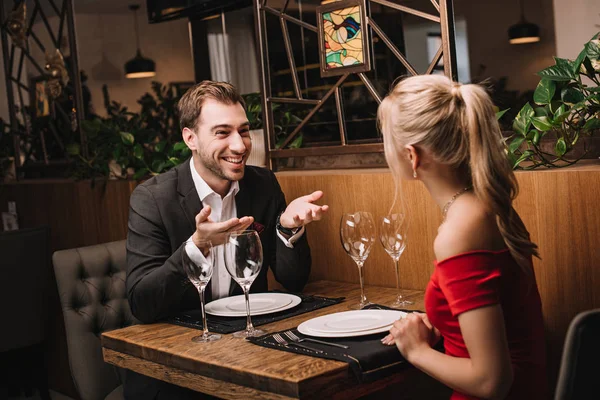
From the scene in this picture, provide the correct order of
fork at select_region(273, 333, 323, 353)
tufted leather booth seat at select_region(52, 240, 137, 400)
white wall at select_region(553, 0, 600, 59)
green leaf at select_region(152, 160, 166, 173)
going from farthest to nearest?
1. green leaf at select_region(152, 160, 166, 173)
2. white wall at select_region(553, 0, 600, 59)
3. tufted leather booth seat at select_region(52, 240, 137, 400)
4. fork at select_region(273, 333, 323, 353)

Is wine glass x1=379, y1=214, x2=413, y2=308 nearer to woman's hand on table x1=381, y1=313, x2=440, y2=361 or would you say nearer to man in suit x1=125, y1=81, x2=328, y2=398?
man in suit x1=125, y1=81, x2=328, y2=398

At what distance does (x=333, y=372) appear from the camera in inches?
61.3

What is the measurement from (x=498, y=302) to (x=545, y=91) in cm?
84

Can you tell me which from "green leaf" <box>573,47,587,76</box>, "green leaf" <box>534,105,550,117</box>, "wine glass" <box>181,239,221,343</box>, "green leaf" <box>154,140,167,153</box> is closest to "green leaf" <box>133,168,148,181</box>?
"green leaf" <box>154,140,167,153</box>

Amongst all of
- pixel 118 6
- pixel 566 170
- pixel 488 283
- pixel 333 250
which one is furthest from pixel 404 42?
pixel 118 6

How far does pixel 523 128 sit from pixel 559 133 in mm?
97

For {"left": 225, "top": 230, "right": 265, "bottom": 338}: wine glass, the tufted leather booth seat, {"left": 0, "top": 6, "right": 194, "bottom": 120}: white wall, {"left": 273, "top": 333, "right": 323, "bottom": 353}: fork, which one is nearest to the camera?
{"left": 273, "top": 333, "right": 323, "bottom": 353}: fork

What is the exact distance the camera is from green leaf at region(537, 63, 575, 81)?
196 cm

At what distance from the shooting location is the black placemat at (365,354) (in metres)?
1.60

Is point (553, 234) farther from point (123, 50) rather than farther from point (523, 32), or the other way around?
point (123, 50)

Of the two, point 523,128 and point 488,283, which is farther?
point 523,128

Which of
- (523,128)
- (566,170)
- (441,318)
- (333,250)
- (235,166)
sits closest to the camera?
(441,318)

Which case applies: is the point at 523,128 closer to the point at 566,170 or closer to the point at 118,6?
the point at 566,170

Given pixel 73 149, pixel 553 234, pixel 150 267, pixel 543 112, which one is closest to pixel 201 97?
pixel 150 267
